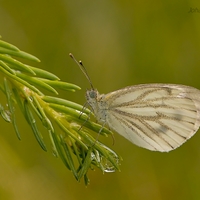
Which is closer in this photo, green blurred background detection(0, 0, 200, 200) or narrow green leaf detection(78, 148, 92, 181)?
narrow green leaf detection(78, 148, 92, 181)

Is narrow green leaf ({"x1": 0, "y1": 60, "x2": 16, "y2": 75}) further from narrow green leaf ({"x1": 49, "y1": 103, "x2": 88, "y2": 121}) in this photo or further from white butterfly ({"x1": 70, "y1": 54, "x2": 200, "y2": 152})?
white butterfly ({"x1": 70, "y1": 54, "x2": 200, "y2": 152})

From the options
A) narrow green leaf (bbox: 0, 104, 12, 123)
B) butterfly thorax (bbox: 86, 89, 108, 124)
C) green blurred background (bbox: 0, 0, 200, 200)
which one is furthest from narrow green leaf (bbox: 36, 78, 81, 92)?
green blurred background (bbox: 0, 0, 200, 200)

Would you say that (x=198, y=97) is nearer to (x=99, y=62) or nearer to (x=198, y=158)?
(x=198, y=158)

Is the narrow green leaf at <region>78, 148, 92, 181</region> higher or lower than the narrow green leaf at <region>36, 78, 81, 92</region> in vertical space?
lower

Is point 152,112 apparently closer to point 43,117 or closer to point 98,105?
point 98,105

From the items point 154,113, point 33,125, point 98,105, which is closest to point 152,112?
point 154,113

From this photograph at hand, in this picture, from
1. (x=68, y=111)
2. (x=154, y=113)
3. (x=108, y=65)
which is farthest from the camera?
(x=108, y=65)

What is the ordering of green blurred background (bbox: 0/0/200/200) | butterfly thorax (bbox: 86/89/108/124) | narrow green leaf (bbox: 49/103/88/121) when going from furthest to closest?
1. green blurred background (bbox: 0/0/200/200)
2. butterfly thorax (bbox: 86/89/108/124)
3. narrow green leaf (bbox: 49/103/88/121)
